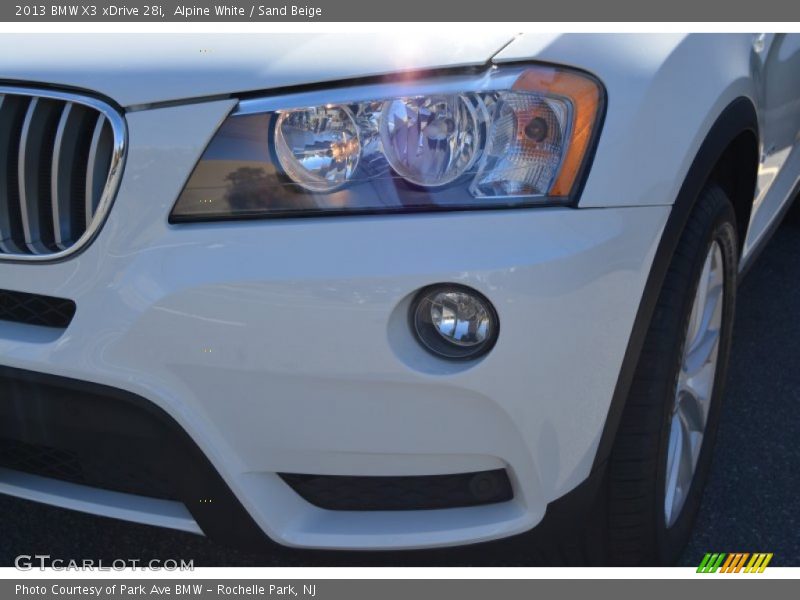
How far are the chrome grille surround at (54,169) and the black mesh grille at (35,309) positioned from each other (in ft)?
0.25

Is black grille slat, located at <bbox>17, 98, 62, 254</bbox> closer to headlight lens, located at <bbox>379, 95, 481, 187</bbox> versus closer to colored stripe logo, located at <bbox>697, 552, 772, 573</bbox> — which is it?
headlight lens, located at <bbox>379, 95, 481, 187</bbox>

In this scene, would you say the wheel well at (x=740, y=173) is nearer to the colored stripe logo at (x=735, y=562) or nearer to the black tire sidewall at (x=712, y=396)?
the black tire sidewall at (x=712, y=396)

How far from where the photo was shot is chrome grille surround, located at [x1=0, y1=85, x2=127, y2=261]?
1808 millimetres

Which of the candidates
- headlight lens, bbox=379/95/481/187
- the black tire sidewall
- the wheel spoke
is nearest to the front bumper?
headlight lens, bbox=379/95/481/187

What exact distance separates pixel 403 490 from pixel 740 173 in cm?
120

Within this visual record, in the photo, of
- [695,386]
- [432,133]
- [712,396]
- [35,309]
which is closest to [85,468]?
[35,309]

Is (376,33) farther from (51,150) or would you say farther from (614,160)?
(51,150)

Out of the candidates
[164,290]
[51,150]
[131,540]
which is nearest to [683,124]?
[164,290]

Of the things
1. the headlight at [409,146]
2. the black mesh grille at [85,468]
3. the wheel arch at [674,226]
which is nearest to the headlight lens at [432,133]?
the headlight at [409,146]

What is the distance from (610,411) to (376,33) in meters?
0.79

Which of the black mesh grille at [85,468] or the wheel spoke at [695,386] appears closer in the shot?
the black mesh grille at [85,468]

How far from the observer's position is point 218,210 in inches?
69.7

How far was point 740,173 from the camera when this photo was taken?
8.28 ft

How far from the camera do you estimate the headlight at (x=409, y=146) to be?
175 cm
